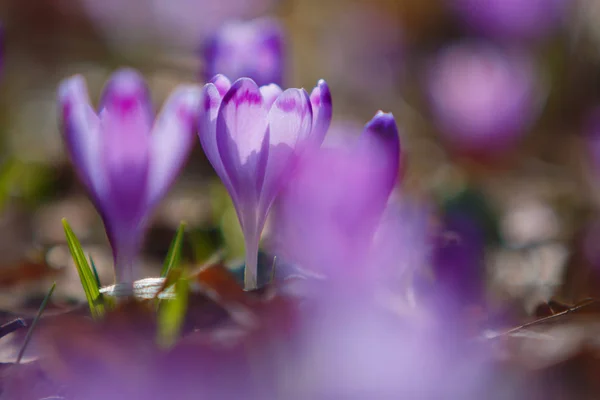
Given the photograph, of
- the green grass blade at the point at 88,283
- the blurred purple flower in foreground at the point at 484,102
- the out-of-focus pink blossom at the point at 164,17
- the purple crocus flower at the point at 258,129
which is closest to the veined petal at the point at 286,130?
the purple crocus flower at the point at 258,129

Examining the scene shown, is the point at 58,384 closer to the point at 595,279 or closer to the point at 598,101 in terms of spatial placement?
the point at 595,279

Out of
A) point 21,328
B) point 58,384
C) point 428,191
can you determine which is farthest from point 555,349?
point 428,191

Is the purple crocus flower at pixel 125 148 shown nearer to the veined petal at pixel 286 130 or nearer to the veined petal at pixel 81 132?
the veined petal at pixel 81 132

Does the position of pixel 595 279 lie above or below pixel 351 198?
below

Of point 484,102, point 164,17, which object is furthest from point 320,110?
point 164,17

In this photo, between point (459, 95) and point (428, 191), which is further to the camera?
point (459, 95)

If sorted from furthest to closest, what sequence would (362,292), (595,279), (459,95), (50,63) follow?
(50,63) < (459,95) < (595,279) < (362,292)

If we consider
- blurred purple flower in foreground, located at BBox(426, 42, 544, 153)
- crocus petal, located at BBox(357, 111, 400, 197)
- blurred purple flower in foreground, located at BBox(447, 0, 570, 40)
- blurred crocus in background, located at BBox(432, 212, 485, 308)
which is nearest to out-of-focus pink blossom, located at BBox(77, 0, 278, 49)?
blurred purple flower in foreground, located at BBox(447, 0, 570, 40)
